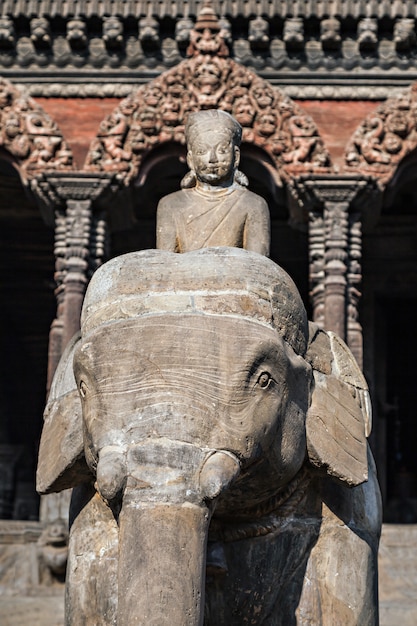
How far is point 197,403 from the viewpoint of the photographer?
19.7ft

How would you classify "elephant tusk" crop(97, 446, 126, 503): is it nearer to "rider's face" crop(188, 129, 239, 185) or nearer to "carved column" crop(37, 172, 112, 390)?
"rider's face" crop(188, 129, 239, 185)

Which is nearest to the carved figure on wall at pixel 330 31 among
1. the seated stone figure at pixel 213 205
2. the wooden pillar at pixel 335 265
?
the wooden pillar at pixel 335 265

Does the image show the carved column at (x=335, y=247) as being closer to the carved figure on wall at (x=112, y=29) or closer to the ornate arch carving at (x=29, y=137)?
the ornate arch carving at (x=29, y=137)

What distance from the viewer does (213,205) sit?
27.9 feet

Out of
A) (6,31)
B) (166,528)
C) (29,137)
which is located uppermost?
(6,31)

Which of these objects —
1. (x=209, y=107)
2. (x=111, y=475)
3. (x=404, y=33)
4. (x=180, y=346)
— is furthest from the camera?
(x=404, y=33)

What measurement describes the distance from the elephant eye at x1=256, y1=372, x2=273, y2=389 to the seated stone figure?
2191 mm

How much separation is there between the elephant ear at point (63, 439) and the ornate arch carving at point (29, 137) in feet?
29.3

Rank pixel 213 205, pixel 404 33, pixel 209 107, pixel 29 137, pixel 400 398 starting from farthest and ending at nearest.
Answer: pixel 400 398 → pixel 404 33 → pixel 29 137 → pixel 209 107 → pixel 213 205

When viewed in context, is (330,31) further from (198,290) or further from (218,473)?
(218,473)

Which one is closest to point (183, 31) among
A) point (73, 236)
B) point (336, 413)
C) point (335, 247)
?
point (73, 236)

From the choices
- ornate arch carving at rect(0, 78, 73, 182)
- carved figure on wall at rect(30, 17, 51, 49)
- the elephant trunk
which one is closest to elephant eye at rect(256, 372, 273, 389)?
the elephant trunk

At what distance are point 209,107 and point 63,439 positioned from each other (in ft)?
30.5

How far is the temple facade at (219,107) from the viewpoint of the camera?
50.1 ft
